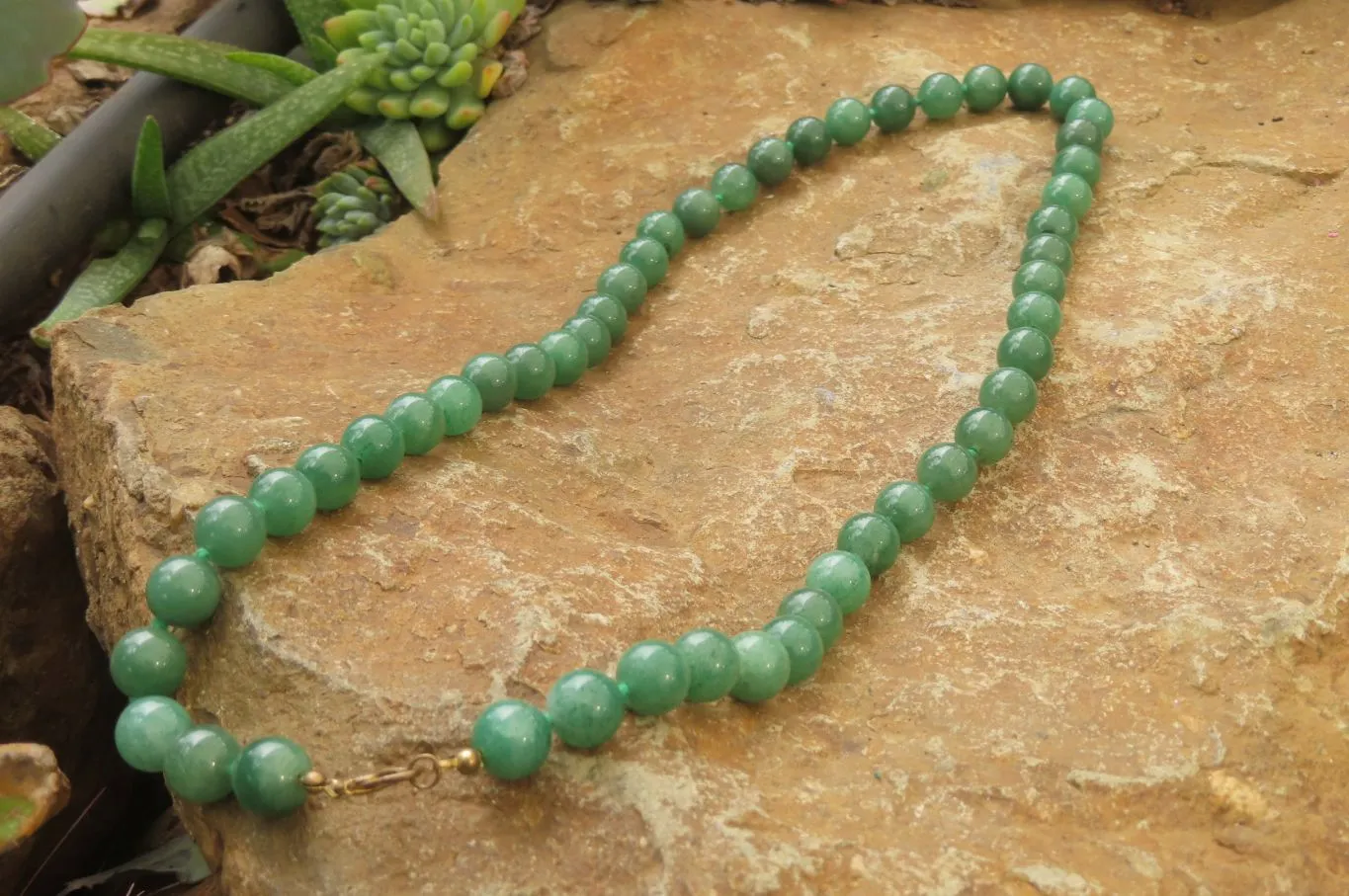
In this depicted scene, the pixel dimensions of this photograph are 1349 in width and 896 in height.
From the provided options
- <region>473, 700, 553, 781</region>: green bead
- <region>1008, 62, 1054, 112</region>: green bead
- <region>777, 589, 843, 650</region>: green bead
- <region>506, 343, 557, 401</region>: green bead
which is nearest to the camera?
<region>473, 700, 553, 781</region>: green bead

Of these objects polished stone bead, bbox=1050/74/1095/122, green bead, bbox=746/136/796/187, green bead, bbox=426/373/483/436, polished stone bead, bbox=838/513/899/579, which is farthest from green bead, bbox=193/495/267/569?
polished stone bead, bbox=1050/74/1095/122

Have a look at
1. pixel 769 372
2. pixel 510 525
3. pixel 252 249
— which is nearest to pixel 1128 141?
pixel 769 372

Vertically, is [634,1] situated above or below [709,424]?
above

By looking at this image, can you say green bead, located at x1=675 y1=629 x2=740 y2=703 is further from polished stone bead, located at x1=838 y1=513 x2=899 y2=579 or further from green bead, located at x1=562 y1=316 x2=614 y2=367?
green bead, located at x1=562 y1=316 x2=614 y2=367

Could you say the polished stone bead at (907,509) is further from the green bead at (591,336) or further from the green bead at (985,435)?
the green bead at (591,336)

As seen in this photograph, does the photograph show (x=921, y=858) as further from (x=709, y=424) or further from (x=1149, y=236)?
(x=1149, y=236)

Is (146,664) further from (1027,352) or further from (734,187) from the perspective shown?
(734,187)

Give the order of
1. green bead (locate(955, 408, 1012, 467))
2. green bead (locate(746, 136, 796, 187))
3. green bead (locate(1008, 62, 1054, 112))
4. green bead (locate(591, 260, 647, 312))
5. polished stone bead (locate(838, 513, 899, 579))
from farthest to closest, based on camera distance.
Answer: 1. green bead (locate(1008, 62, 1054, 112))
2. green bead (locate(746, 136, 796, 187))
3. green bead (locate(591, 260, 647, 312))
4. green bead (locate(955, 408, 1012, 467))
5. polished stone bead (locate(838, 513, 899, 579))
